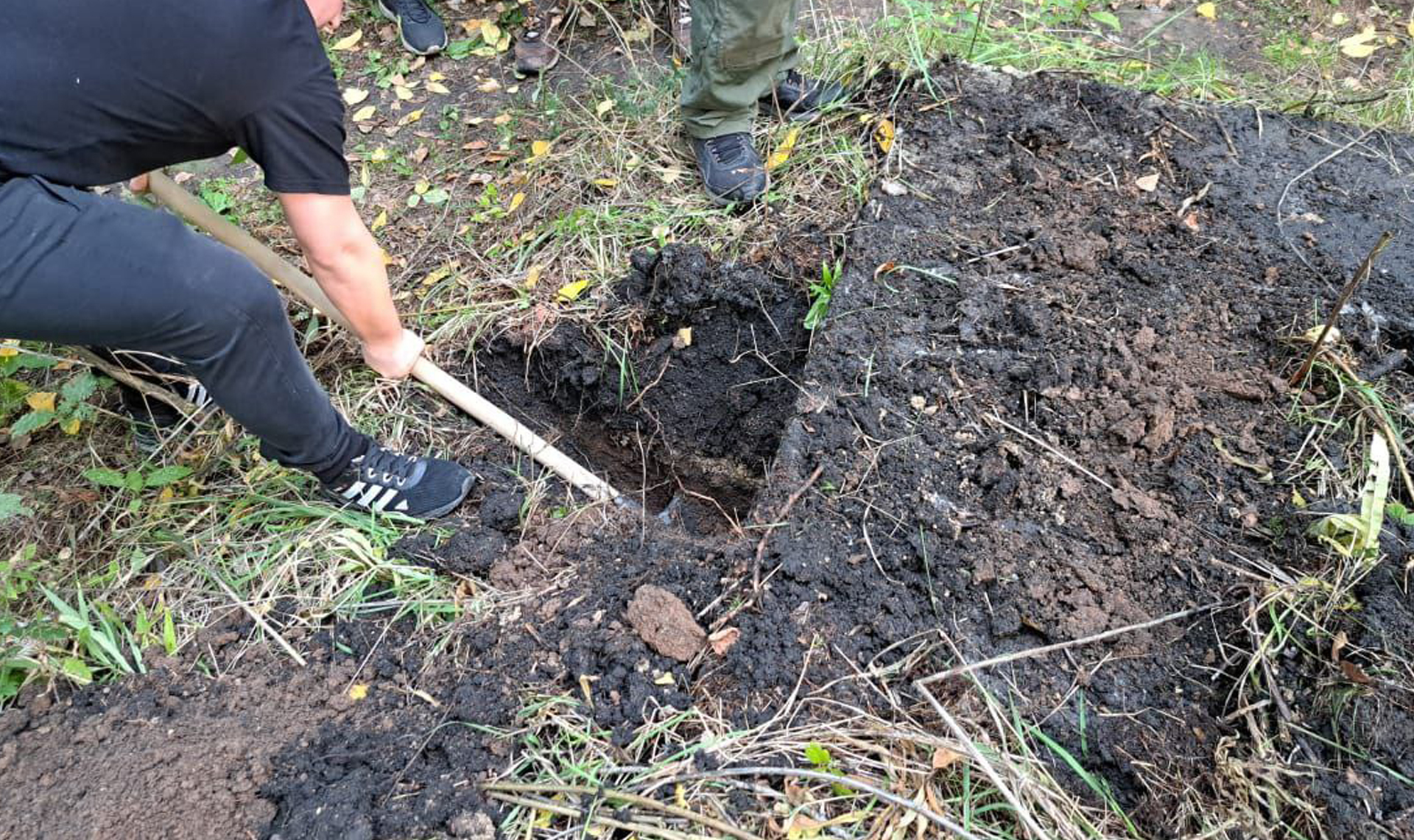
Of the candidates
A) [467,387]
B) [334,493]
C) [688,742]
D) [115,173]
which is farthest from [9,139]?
[688,742]

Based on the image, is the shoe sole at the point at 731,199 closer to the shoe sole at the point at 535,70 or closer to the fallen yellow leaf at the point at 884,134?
the fallen yellow leaf at the point at 884,134

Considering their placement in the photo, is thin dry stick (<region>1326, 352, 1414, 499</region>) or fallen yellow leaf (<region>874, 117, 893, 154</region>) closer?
thin dry stick (<region>1326, 352, 1414, 499</region>)

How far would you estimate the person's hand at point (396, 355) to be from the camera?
7.47ft

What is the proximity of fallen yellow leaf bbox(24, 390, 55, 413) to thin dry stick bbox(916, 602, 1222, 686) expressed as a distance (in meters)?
2.35

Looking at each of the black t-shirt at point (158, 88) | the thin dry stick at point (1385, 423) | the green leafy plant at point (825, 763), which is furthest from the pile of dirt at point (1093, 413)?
the black t-shirt at point (158, 88)

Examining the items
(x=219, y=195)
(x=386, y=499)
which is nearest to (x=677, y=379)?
(x=386, y=499)

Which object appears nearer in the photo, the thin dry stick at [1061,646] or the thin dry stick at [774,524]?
the thin dry stick at [1061,646]

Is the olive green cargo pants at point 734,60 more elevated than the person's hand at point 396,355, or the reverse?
the olive green cargo pants at point 734,60

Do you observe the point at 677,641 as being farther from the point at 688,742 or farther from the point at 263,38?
the point at 263,38

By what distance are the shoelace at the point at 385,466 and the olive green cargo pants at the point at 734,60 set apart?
1502 millimetres

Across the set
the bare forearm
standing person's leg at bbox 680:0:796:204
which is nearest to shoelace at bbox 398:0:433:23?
standing person's leg at bbox 680:0:796:204

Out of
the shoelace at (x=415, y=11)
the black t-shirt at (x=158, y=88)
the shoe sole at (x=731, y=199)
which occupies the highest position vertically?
the black t-shirt at (x=158, y=88)

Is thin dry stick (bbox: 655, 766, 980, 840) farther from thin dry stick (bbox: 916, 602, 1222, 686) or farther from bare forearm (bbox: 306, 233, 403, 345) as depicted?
bare forearm (bbox: 306, 233, 403, 345)

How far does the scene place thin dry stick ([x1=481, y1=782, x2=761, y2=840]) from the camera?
4.87 feet
